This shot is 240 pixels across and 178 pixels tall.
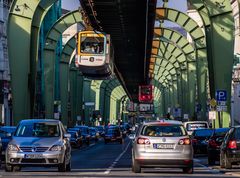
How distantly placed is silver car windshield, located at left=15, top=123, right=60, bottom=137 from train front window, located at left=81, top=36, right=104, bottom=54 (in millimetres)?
26851

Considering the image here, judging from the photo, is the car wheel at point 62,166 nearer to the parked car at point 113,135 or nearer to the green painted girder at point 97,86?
the parked car at point 113,135

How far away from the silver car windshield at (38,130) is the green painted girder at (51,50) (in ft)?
122

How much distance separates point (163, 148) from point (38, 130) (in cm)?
410

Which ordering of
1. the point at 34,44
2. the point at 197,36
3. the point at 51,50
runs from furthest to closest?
the point at 197,36 < the point at 51,50 < the point at 34,44

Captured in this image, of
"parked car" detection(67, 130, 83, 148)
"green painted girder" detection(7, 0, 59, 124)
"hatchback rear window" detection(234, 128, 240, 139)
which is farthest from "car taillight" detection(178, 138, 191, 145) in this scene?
"parked car" detection(67, 130, 83, 148)

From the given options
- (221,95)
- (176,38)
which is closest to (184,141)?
(221,95)

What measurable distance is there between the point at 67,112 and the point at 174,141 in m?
57.3

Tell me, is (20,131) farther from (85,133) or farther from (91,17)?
(85,133)

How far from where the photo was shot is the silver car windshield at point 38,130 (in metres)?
23.8

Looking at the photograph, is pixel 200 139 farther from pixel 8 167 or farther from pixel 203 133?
pixel 8 167

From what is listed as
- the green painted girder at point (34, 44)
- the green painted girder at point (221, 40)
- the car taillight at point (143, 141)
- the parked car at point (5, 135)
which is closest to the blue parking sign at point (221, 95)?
the green painted girder at point (221, 40)

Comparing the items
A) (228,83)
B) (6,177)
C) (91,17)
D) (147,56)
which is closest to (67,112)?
(147,56)

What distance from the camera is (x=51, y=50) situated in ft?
205

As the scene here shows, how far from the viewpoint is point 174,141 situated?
889 inches
